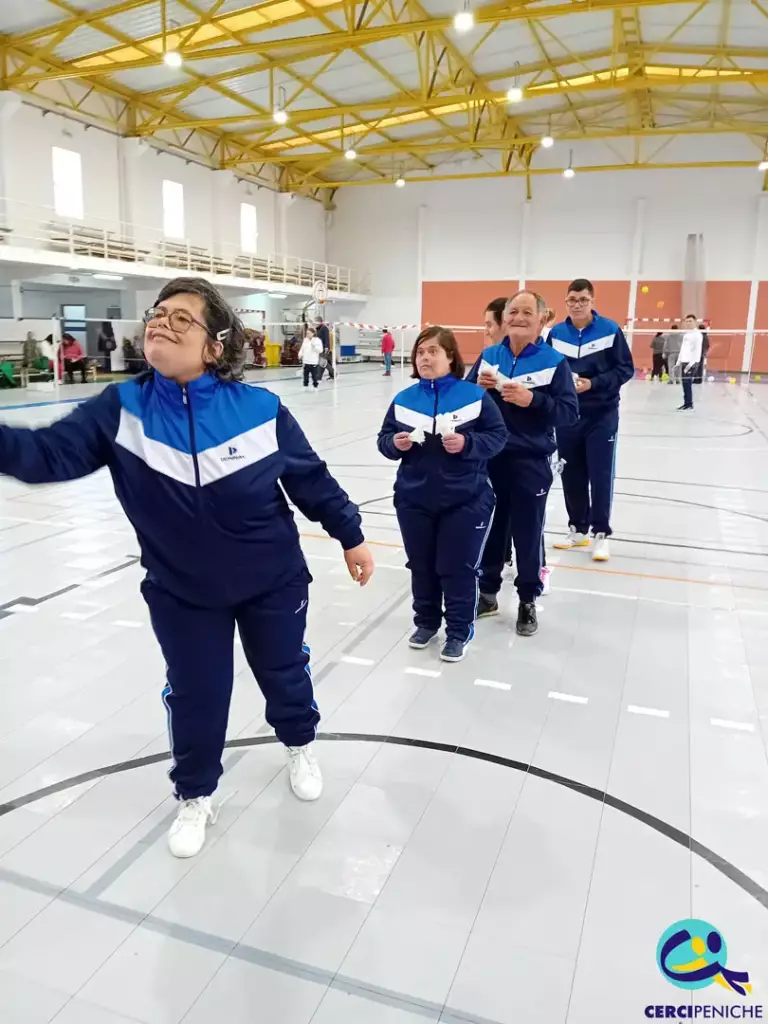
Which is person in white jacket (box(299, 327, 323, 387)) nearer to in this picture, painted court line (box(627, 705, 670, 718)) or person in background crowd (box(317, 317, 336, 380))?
person in background crowd (box(317, 317, 336, 380))

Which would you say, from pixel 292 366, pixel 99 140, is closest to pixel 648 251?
pixel 292 366

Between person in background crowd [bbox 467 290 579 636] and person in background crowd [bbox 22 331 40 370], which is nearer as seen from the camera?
person in background crowd [bbox 467 290 579 636]

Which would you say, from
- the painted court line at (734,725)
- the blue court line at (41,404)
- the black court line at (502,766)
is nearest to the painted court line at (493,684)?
the black court line at (502,766)

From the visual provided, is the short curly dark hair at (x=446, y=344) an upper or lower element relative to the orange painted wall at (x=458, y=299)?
lower

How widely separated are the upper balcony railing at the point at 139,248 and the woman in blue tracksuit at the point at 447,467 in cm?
1643

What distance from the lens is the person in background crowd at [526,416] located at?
12.9ft

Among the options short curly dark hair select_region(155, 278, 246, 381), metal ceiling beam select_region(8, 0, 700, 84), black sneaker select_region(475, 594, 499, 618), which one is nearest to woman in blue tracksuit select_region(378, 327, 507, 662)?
black sneaker select_region(475, 594, 499, 618)

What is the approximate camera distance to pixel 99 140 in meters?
21.1

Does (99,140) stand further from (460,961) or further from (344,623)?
(460,961)

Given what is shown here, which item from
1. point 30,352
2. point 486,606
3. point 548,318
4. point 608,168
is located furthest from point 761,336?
point 486,606

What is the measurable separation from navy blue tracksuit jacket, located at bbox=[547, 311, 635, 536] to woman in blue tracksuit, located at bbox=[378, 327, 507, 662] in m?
1.70

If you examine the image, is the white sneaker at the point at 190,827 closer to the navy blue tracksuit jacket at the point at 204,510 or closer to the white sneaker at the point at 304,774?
the navy blue tracksuit jacket at the point at 204,510

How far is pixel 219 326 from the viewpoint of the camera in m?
2.12

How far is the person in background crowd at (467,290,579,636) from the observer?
12.9 ft
